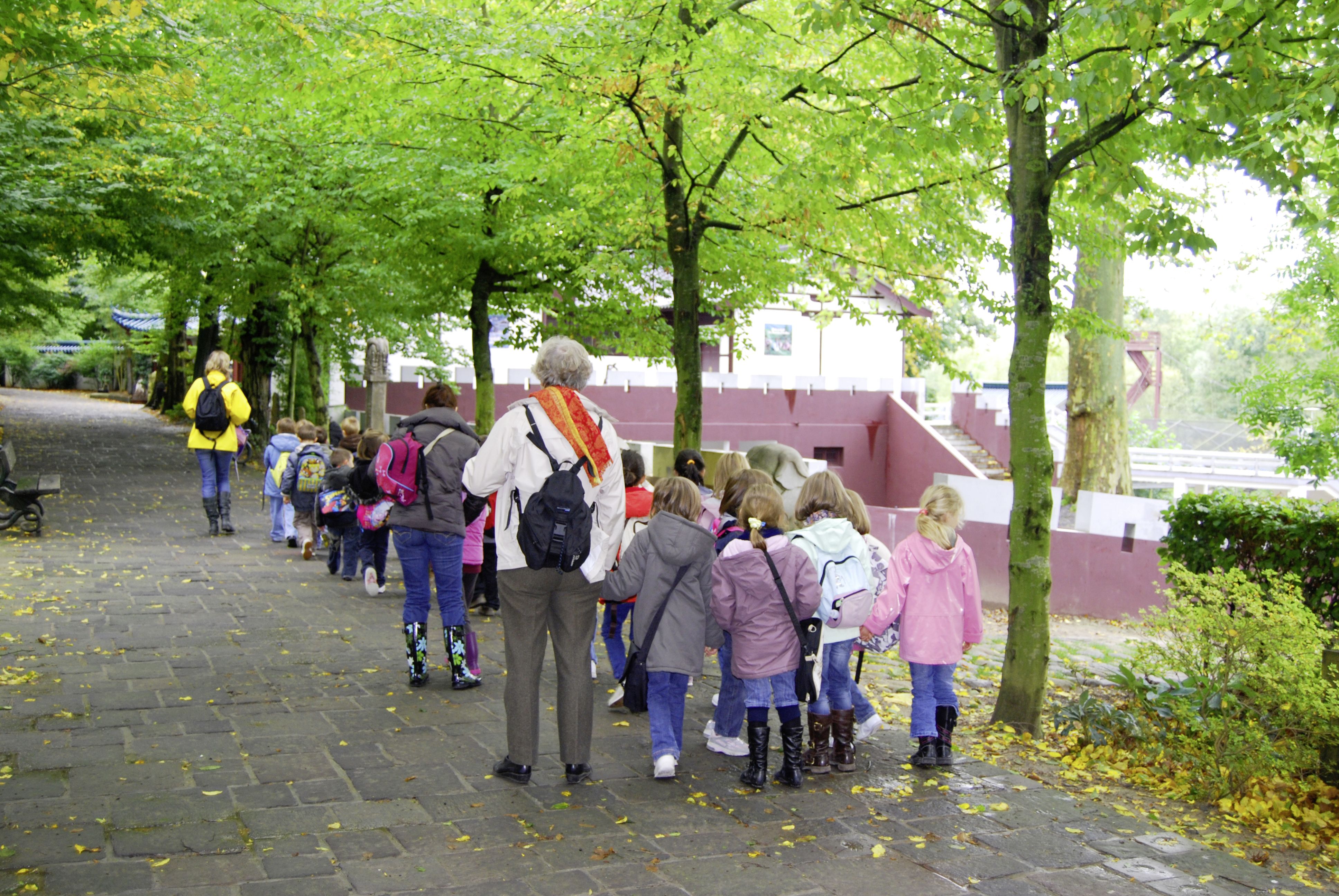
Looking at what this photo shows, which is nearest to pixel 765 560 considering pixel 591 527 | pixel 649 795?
pixel 591 527

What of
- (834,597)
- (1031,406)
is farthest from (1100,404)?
(834,597)

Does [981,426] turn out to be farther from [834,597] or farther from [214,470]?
[834,597]

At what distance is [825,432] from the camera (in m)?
30.7

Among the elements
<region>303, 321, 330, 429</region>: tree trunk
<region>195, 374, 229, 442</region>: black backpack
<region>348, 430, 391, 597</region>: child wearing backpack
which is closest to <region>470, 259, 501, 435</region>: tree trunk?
<region>303, 321, 330, 429</region>: tree trunk

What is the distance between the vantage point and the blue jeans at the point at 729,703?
18.1 feet

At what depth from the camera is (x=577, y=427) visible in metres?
4.92

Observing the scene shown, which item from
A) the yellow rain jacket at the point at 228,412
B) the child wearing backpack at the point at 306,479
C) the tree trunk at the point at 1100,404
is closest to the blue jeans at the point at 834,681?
the child wearing backpack at the point at 306,479

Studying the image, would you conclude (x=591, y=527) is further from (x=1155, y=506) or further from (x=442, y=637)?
(x=1155, y=506)

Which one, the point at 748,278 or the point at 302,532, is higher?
the point at 748,278

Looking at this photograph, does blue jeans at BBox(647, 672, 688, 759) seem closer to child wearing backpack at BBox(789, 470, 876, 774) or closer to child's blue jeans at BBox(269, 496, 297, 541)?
child wearing backpack at BBox(789, 470, 876, 774)

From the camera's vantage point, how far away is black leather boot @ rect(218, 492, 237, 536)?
12.5m

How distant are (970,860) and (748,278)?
933 cm

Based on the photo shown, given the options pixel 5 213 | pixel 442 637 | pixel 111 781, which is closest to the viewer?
A: pixel 111 781

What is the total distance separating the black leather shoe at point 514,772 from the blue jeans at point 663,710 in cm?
59
